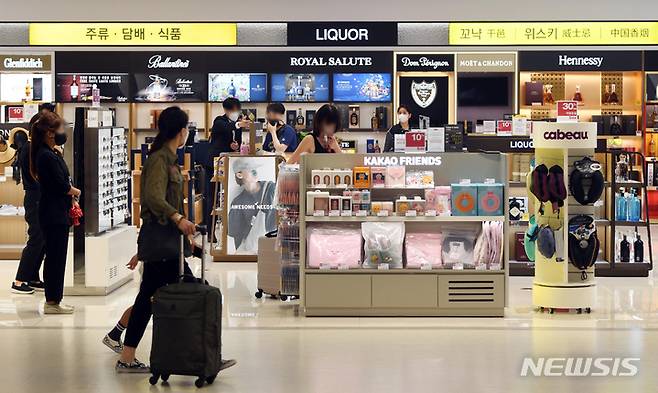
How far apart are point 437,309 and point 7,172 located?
554 cm

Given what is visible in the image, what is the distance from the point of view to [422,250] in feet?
27.9

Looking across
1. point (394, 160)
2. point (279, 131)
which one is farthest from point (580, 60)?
point (394, 160)

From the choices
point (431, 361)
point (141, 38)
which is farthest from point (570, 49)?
point (431, 361)

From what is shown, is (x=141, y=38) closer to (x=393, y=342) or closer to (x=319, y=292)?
(x=319, y=292)

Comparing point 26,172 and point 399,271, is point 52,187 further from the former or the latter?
point 399,271

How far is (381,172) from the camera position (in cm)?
850

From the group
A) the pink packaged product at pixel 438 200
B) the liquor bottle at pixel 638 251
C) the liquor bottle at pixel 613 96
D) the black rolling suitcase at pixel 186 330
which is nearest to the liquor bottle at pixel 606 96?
the liquor bottle at pixel 613 96

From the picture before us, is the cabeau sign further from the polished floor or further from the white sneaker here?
the white sneaker

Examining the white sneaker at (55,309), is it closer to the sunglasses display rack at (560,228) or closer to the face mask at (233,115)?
the sunglasses display rack at (560,228)

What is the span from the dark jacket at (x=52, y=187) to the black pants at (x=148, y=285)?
2.05m

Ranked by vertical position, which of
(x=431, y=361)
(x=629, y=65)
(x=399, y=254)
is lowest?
(x=431, y=361)

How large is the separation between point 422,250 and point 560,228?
3.58 feet

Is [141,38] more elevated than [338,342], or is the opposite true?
[141,38]

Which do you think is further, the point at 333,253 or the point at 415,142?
the point at 415,142
